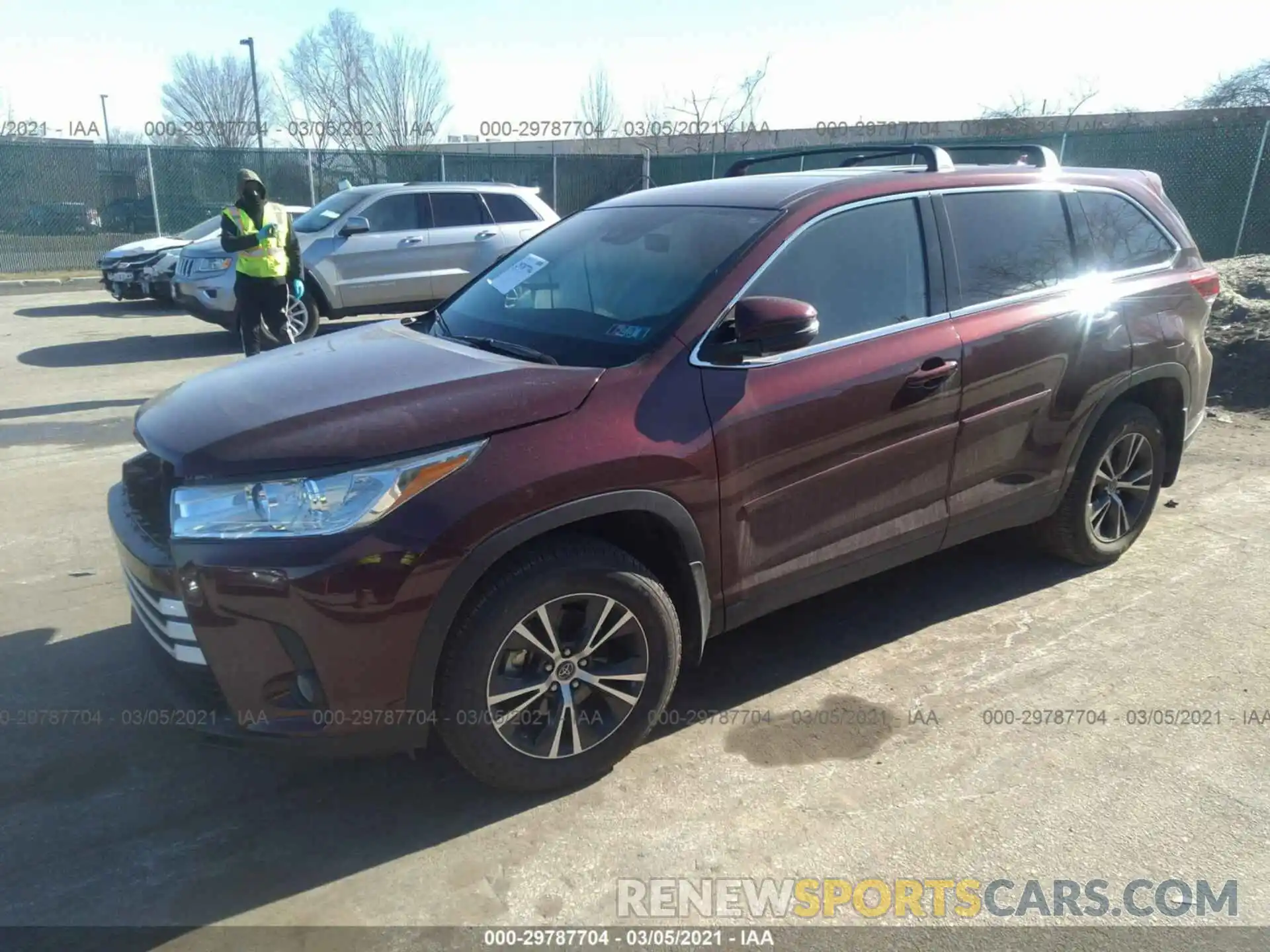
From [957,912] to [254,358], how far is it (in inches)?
120

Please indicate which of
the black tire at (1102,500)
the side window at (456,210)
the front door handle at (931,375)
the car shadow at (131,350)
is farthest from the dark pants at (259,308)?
the black tire at (1102,500)

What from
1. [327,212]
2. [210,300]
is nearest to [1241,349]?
[327,212]

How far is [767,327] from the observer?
2957 millimetres

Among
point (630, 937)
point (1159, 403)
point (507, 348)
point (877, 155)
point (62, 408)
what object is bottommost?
point (630, 937)

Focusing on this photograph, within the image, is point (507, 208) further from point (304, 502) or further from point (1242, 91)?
point (1242, 91)

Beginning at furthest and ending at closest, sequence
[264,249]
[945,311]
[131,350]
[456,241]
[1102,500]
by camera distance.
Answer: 1. [456,241]
2. [131,350]
3. [264,249]
4. [1102,500]
5. [945,311]

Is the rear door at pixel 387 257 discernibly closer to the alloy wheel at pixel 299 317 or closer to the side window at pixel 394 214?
the side window at pixel 394 214

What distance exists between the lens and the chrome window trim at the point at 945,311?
123 inches

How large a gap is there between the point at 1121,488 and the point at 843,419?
204cm

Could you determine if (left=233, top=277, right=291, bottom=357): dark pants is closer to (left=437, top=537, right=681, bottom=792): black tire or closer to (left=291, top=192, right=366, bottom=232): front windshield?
(left=291, top=192, right=366, bottom=232): front windshield

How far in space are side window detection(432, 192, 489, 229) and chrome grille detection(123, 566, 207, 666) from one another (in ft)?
29.6

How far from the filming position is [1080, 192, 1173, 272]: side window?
421 cm

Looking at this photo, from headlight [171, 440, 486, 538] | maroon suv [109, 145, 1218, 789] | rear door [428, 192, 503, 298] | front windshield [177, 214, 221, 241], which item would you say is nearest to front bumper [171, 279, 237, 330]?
rear door [428, 192, 503, 298]

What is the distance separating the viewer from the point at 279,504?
2.52 metres
